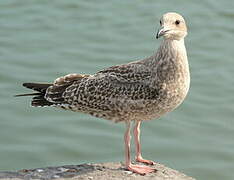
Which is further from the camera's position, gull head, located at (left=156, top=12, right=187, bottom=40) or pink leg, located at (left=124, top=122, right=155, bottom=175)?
pink leg, located at (left=124, top=122, right=155, bottom=175)

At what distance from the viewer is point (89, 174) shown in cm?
934

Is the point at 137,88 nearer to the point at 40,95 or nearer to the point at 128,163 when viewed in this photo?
the point at 128,163

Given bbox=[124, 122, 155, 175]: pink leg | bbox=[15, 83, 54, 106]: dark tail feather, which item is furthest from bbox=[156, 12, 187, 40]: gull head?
bbox=[15, 83, 54, 106]: dark tail feather

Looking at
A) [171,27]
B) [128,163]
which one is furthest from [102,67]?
[171,27]

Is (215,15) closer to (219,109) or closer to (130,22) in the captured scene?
(130,22)

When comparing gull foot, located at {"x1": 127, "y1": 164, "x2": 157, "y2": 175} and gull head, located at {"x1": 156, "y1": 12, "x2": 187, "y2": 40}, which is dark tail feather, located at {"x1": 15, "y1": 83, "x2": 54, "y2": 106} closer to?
gull foot, located at {"x1": 127, "y1": 164, "x2": 157, "y2": 175}

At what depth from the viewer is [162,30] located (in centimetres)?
864

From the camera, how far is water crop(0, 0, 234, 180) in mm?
11555

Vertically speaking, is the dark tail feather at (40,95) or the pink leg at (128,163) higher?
the dark tail feather at (40,95)

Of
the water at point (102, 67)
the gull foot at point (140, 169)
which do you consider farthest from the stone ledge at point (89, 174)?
the water at point (102, 67)

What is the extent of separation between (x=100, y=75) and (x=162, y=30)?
4.02 ft

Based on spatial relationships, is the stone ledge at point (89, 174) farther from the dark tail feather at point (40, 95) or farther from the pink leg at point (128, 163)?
the dark tail feather at point (40, 95)

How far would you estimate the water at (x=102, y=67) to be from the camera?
11.6 metres

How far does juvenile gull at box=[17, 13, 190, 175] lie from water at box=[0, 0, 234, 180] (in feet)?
6.17
